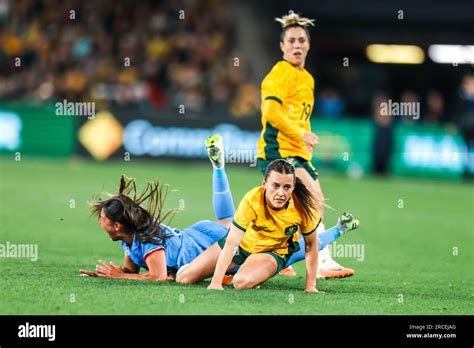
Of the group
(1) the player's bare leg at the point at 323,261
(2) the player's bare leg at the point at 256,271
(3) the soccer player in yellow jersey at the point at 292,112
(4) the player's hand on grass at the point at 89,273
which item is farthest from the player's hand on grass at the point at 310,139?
(4) the player's hand on grass at the point at 89,273

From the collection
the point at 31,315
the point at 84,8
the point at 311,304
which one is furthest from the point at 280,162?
the point at 84,8

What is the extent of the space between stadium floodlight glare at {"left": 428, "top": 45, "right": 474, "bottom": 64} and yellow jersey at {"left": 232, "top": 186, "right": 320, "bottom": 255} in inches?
828

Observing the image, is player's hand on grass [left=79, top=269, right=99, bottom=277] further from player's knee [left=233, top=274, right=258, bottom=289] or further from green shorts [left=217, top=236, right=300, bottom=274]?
player's knee [left=233, top=274, right=258, bottom=289]

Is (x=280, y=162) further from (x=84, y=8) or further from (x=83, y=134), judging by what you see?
(x=84, y=8)

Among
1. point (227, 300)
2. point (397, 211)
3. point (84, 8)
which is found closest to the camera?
point (227, 300)

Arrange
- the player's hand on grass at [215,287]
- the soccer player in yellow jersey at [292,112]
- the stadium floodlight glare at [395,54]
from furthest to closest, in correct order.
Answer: the stadium floodlight glare at [395,54] → the soccer player in yellow jersey at [292,112] → the player's hand on grass at [215,287]

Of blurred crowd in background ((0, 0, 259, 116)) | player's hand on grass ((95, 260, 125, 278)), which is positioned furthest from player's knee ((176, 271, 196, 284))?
blurred crowd in background ((0, 0, 259, 116))

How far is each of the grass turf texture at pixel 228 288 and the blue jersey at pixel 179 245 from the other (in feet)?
0.98

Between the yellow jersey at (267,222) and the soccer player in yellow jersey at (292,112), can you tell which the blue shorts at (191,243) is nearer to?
the yellow jersey at (267,222)

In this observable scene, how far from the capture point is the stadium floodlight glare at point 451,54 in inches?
1163
